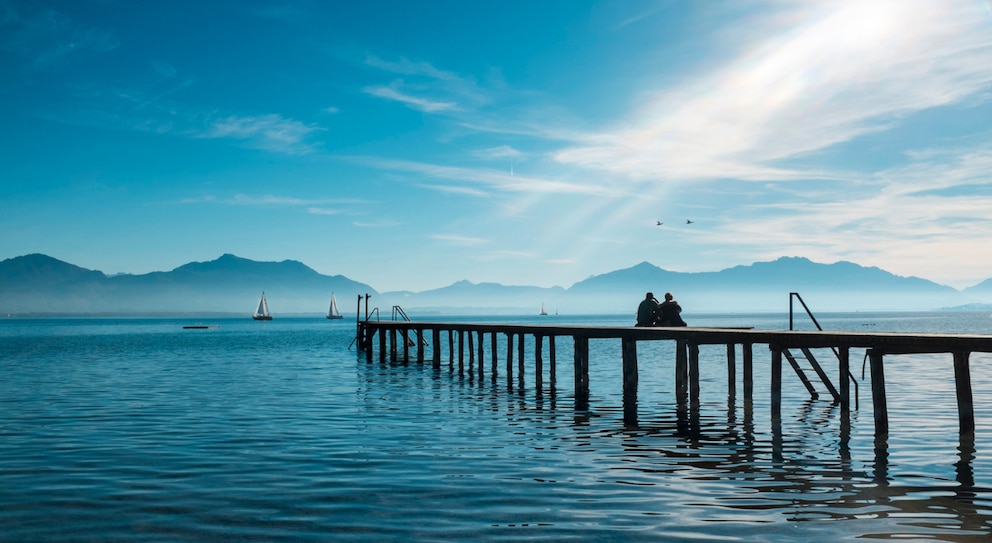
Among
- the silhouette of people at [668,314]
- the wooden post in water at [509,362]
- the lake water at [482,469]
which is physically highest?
the silhouette of people at [668,314]

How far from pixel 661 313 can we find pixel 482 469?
52.9 ft

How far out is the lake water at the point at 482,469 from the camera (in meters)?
11.0

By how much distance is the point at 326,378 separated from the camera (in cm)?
3953

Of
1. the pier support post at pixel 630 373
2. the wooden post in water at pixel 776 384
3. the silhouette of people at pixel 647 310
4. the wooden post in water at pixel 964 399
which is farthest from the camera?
the silhouette of people at pixel 647 310

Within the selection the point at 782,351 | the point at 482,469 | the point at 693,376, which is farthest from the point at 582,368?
the point at 482,469

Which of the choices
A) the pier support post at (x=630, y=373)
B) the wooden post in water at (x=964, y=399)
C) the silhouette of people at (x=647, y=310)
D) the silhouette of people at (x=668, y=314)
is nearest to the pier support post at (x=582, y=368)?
the silhouette of people at (x=647, y=310)

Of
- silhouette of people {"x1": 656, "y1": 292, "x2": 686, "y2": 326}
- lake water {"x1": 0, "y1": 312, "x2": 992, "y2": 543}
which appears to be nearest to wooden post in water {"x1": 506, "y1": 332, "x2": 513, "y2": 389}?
lake water {"x1": 0, "y1": 312, "x2": 992, "y2": 543}

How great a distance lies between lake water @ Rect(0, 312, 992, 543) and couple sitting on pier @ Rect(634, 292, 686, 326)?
9.05 ft

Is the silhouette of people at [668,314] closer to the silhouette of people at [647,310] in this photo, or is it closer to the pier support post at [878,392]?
the silhouette of people at [647,310]

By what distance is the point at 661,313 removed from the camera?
97.9 feet

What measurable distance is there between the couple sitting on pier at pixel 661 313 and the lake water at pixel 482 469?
2.76 meters

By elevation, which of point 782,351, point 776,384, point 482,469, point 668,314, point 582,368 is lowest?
point 482,469

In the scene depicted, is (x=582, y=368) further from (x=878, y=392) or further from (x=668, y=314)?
(x=878, y=392)

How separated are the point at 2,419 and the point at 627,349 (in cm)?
1889
